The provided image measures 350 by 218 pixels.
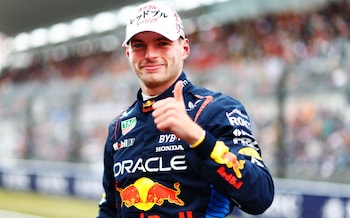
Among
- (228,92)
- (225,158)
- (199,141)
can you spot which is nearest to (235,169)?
(225,158)

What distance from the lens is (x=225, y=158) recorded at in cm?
226

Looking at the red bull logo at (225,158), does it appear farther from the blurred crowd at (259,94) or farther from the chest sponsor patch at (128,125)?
the blurred crowd at (259,94)

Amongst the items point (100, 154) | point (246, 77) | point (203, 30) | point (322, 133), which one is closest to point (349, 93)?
point (322, 133)

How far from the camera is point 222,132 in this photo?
2455 mm

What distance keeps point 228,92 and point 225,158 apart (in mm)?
7846

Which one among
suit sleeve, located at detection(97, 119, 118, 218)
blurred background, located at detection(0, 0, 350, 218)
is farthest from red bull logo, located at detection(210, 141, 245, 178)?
blurred background, located at detection(0, 0, 350, 218)

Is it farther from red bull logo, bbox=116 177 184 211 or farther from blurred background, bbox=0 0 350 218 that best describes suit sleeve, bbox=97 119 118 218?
blurred background, bbox=0 0 350 218

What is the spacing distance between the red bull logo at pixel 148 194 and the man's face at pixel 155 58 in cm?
40

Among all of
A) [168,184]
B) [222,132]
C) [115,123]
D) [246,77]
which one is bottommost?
[168,184]

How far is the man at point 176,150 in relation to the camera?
2.27 metres

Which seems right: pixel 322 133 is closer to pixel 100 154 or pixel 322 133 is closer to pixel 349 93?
pixel 349 93

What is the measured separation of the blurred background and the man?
5725mm

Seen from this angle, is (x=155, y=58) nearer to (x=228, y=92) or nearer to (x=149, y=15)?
(x=149, y=15)

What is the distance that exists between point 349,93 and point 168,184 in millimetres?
6539
